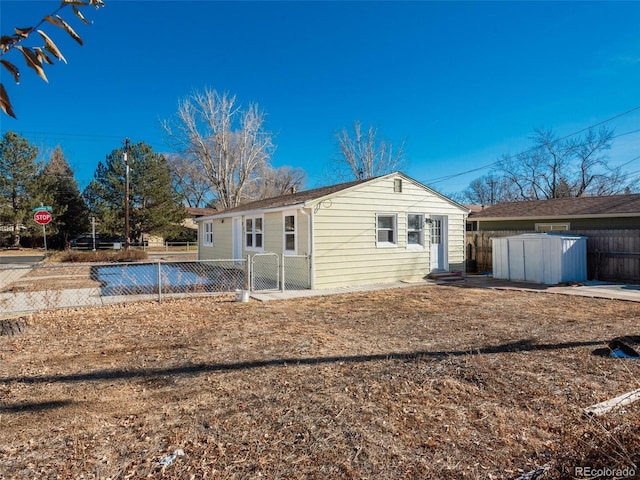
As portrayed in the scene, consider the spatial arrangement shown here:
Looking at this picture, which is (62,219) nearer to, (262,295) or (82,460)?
(262,295)

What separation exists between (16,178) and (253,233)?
87.8 ft

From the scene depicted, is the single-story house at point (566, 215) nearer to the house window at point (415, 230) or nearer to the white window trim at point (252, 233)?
the house window at point (415, 230)

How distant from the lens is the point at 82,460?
2.53 metres

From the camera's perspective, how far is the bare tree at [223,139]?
99.9ft

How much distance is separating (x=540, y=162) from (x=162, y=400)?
37516 mm

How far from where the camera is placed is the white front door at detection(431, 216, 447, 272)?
13.1 m

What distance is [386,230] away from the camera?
11977mm

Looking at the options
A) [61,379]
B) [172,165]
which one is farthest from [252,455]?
[172,165]

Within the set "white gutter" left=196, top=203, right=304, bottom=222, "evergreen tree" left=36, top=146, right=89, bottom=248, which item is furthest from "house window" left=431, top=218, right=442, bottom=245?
"evergreen tree" left=36, top=146, right=89, bottom=248

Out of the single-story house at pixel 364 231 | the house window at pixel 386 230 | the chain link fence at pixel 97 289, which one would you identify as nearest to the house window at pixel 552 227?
the single-story house at pixel 364 231

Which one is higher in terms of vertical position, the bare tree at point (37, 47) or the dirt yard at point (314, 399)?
the bare tree at point (37, 47)

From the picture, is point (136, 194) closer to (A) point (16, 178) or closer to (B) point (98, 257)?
(A) point (16, 178)

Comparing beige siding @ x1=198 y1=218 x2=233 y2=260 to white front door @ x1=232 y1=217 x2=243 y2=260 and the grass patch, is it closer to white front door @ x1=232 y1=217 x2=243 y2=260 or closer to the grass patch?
white front door @ x1=232 y1=217 x2=243 y2=260

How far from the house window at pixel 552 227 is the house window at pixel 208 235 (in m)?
15.8
